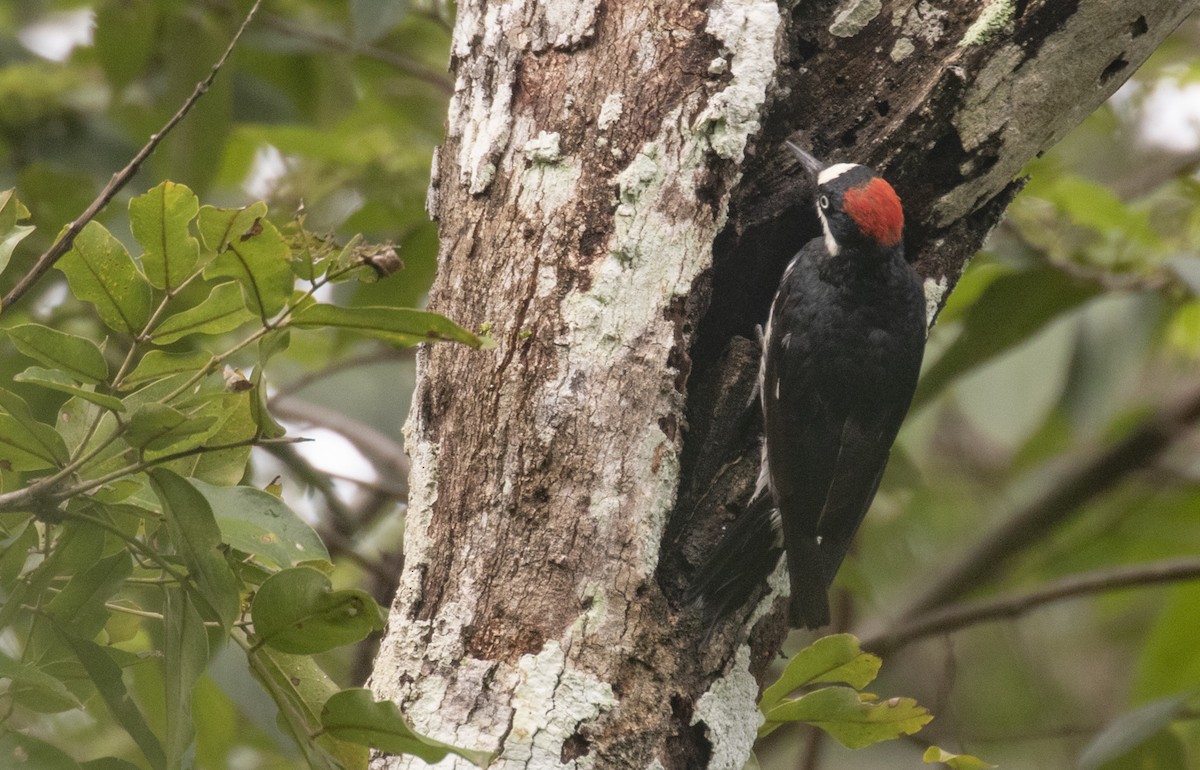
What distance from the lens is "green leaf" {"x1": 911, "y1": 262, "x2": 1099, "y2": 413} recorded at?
3.82 metres

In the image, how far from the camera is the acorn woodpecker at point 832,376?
91.0 inches

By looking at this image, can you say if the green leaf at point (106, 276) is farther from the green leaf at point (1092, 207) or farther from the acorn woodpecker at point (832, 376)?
the green leaf at point (1092, 207)

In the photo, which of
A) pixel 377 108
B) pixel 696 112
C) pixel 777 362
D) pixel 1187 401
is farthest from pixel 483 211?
pixel 1187 401

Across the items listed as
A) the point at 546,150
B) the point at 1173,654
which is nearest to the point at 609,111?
the point at 546,150

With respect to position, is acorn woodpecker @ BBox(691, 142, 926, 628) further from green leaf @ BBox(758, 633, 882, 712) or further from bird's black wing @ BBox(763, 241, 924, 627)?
green leaf @ BBox(758, 633, 882, 712)

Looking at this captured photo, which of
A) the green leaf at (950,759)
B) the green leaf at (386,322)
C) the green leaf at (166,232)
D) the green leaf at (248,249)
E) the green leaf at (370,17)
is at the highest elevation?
the green leaf at (370,17)

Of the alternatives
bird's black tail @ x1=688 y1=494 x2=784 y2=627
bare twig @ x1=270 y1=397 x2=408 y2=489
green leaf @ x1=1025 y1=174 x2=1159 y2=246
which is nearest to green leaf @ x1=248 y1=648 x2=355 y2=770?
bird's black tail @ x1=688 y1=494 x2=784 y2=627

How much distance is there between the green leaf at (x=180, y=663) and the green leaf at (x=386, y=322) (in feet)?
1.37

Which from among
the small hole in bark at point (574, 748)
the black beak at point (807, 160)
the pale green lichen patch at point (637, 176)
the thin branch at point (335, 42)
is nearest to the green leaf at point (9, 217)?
the pale green lichen patch at point (637, 176)

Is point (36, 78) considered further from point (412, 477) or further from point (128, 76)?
point (412, 477)

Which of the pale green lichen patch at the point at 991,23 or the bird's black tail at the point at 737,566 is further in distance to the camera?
the pale green lichen patch at the point at 991,23

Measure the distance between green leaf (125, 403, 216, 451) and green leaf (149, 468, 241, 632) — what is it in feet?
0.12

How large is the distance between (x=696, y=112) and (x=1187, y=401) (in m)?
3.29

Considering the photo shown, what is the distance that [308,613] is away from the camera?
168 cm
